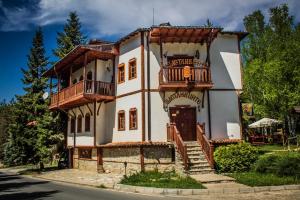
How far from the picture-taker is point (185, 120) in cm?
1931

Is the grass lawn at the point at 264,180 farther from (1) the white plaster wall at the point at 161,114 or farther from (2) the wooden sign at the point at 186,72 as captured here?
(2) the wooden sign at the point at 186,72

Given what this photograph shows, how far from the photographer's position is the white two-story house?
59.9ft

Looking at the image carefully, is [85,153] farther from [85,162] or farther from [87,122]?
[87,122]

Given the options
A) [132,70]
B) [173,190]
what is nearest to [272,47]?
[132,70]

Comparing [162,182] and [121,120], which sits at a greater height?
[121,120]

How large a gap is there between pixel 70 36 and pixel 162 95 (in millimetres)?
18547

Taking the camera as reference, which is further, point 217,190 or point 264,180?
point 264,180

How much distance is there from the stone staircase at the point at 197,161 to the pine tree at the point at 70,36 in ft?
65.2

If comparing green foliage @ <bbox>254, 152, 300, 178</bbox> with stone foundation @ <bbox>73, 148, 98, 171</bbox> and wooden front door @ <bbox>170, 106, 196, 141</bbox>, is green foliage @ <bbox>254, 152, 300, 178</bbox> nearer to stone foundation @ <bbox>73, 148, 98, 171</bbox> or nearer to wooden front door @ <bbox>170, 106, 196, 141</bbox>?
wooden front door @ <bbox>170, 106, 196, 141</bbox>

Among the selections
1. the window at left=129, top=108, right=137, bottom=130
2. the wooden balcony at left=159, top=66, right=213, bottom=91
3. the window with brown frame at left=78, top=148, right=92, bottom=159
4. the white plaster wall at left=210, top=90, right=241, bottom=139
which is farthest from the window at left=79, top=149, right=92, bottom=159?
the white plaster wall at left=210, top=90, right=241, bottom=139

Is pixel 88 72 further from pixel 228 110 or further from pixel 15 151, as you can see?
pixel 15 151

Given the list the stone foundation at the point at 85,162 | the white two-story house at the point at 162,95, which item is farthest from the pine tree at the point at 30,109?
the white two-story house at the point at 162,95

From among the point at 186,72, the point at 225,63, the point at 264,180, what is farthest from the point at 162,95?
the point at 264,180

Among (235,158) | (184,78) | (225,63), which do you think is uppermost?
(225,63)
